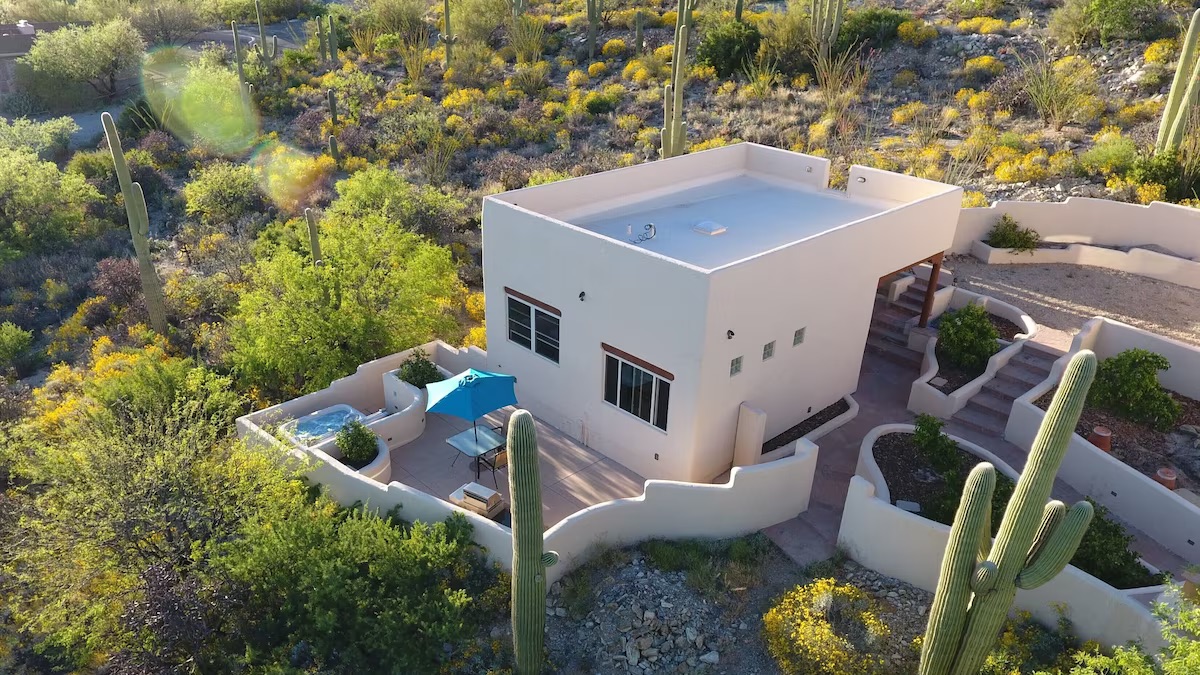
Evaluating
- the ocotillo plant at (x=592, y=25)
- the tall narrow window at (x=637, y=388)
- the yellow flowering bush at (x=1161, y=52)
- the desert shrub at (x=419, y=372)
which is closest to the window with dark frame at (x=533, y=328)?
the tall narrow window at (x=637, y=388)

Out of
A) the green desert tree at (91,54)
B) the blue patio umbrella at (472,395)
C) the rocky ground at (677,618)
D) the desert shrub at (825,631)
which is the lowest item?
the rocky ground at (677,618)

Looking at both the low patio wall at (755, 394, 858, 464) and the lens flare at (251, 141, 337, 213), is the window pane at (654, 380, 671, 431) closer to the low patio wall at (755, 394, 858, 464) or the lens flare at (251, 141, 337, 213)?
the low patio wall at (755, 394, 858, 464)

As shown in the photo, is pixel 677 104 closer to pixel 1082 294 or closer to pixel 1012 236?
pixel 1012 236

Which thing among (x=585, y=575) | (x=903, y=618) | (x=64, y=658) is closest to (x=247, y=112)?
(x=64, y=658)

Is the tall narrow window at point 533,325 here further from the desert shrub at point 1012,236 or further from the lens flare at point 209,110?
the lens flare at point 209,110

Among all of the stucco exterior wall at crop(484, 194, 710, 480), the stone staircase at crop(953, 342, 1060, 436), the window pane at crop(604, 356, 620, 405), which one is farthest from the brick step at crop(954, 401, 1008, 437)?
the window pane at crop(604, 356, 620, 405)

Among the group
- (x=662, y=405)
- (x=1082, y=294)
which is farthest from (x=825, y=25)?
(x=662, y=405)
